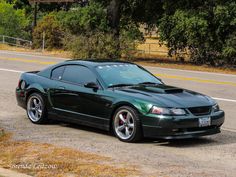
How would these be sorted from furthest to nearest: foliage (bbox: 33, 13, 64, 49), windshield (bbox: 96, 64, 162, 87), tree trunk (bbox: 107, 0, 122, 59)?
1. foliage (bbox: 33, 13, 64, 49)
2. tree trunk (bbox: 107, 0, 122, 59)
3. windshield (bbox: 96, 64, 162, 87)

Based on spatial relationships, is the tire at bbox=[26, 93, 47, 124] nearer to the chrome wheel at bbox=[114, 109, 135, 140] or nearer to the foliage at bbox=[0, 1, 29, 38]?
the chrome wheel at bbox=[114, 109, 135, 140]

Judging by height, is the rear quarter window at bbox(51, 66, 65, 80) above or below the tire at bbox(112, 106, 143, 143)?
above

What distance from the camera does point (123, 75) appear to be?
9.95m

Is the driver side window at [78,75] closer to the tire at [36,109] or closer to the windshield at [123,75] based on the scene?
the windshield at [123,75]

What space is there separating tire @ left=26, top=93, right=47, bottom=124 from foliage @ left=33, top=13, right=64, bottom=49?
30117 mm

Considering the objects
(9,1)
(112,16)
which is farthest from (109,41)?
(9,1)

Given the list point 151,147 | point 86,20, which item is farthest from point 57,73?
point 86,20

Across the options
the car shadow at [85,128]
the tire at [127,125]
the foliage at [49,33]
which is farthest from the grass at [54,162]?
the foliage at [49,33]

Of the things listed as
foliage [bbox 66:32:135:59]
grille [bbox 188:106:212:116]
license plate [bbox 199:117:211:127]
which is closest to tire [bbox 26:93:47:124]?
grille [bbox 188:106:212:116]

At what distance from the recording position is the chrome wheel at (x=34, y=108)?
10578 millimetres

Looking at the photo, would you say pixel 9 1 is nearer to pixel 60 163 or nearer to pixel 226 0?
pixel 226 0

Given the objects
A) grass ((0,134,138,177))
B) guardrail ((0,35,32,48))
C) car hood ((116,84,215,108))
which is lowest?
grass ((0,134,138,177))

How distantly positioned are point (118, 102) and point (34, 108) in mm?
2267

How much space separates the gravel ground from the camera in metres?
7.37
